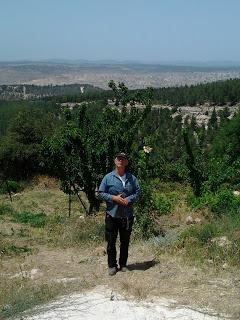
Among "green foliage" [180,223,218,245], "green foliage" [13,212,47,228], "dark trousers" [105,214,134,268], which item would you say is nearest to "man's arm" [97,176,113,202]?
"dark trousers" [105,214,134,268]

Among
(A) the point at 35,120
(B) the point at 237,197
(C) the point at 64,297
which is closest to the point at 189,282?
(C) the point at 64,297

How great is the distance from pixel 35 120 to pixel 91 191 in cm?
2490

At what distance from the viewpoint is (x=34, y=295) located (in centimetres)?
681

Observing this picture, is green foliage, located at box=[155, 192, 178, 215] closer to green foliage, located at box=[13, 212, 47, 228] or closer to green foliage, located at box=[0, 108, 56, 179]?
green foliage, located at box=[13, 212, 47, 228]

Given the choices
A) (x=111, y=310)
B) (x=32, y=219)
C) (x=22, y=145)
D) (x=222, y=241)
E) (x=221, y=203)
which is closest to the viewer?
(x=111, y=310)

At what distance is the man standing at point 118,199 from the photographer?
728 cm

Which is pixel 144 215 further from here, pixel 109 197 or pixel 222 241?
pixel 109 197

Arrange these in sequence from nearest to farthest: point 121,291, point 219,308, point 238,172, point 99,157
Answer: point 219,308, point 121,291, point 99,157, point 238,172

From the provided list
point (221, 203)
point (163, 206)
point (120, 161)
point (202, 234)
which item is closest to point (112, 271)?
point (120, 161)

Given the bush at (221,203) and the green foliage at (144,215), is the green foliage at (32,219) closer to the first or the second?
the green foliage at (144,215)

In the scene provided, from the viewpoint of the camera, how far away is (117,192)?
7.33 metres

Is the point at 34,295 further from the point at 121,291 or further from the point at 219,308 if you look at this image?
the point at 219,308

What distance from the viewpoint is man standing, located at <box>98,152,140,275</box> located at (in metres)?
7.28

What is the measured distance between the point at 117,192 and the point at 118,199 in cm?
18
